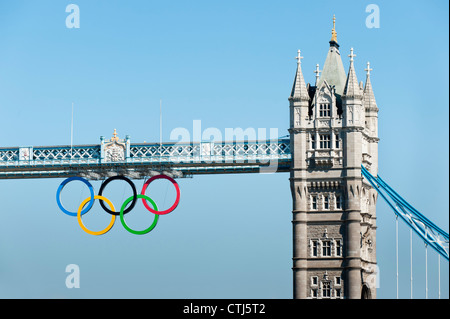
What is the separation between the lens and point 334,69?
123062mm

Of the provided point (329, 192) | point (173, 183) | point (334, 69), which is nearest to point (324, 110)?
point (334, 69)

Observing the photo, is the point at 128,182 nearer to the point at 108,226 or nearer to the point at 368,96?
the point at 108,226

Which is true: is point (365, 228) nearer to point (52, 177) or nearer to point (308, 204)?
point (308, 204)

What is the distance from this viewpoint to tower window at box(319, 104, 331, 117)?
11975 centimetres

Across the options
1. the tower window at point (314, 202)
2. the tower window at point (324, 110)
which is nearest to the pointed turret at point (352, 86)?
the tower window at point (324, 110)

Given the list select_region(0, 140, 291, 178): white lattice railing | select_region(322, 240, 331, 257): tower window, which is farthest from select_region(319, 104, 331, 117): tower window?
select_region(322, 240, 331, 257): tower window

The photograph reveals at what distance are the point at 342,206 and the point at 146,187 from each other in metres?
18.1

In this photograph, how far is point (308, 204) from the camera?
119 meters

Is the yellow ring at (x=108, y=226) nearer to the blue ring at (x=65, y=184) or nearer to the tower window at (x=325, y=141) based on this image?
the blue ring at (x=65, y=184)

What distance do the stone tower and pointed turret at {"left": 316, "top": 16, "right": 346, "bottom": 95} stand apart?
1.46 m

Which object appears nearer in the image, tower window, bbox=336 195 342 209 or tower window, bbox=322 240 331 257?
tower window, bbox=322 240 331 257

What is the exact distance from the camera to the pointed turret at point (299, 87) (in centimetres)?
12025

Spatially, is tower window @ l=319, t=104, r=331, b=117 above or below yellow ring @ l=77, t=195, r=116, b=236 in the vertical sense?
above

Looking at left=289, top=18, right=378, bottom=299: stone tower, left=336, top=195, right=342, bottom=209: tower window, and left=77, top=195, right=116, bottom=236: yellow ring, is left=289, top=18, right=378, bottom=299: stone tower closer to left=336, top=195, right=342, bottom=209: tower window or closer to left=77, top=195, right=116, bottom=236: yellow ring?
left=336, top=195, right=342, bottom=209: tower window
